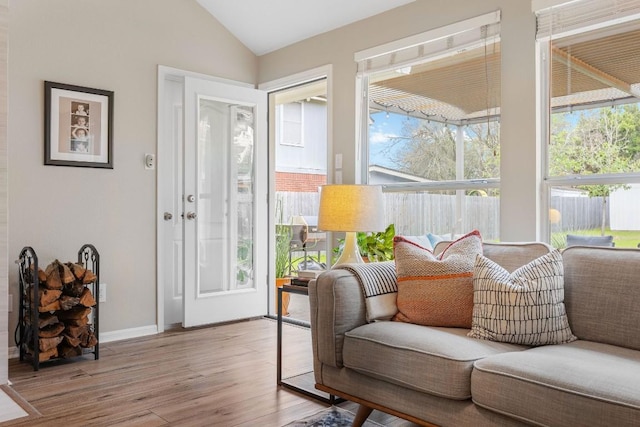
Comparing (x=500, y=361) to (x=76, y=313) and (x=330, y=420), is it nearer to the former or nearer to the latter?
(x=330, y=420)

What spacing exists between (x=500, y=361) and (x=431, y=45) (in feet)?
7.71

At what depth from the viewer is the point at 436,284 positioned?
93.6 inches

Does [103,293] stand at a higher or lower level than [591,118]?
lower

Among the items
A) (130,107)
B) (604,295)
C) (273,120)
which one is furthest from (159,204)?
(604,295)

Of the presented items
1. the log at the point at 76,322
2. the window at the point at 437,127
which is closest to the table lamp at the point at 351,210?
the window at the point at 437,127

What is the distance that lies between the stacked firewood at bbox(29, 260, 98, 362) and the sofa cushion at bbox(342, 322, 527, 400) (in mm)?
1916

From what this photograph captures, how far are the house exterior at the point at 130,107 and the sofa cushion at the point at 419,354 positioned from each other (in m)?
1.15

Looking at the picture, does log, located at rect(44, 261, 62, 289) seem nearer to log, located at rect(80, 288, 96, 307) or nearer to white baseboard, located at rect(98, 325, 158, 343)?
log, located at rect(80, 288, 96, 307)

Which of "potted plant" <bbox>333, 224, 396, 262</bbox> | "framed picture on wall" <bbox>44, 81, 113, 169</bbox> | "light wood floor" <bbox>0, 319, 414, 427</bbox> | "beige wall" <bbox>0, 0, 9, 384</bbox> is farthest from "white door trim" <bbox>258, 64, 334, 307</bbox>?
"beige wall" <bbox>0, 0, 9, 384</bbox>

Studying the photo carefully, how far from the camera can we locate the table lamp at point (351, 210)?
2.90 m

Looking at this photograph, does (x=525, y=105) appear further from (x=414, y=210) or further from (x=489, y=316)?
(x=489, y=316)

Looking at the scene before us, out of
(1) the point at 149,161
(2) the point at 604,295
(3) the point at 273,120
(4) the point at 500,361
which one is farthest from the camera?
(3) the point at 273,120

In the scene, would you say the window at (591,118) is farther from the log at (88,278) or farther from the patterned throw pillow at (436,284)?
the log at (88,278)

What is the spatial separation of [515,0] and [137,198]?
9.73 ft
